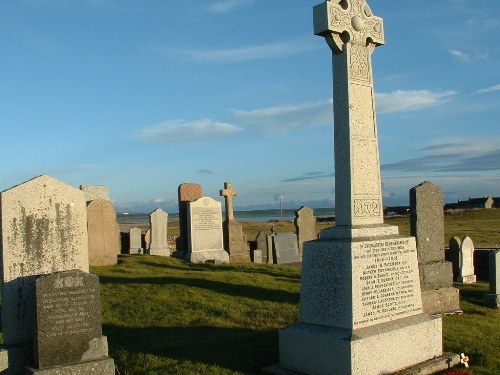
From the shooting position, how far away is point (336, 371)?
6.00 m

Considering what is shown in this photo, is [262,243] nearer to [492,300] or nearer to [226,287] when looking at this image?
[226,287]

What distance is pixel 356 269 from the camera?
20.6 feet

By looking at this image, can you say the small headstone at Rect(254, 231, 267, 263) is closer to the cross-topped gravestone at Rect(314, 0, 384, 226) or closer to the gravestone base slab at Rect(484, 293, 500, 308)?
Result: the gravestone base slab at Rect(484, 293, 500, 308)

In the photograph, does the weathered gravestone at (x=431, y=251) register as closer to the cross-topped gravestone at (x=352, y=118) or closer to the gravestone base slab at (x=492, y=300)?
the gravestone base slab at (x=492, y=300)

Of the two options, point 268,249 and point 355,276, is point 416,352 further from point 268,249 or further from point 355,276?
point 268,249

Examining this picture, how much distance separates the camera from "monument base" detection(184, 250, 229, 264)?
59.0 ft

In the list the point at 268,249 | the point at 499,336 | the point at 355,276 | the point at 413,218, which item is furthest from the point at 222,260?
the point at 355,276

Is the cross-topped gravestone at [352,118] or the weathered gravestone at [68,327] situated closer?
the weathered gravestone at [68,327]

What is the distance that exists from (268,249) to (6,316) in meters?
14.6

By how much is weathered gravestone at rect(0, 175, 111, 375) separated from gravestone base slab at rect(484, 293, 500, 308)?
322 inches

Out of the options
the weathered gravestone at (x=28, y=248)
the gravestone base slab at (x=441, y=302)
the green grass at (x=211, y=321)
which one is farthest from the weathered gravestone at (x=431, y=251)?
the weathered gravestone at (x=28, y=248)

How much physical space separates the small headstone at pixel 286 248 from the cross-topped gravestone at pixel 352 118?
1321 cm

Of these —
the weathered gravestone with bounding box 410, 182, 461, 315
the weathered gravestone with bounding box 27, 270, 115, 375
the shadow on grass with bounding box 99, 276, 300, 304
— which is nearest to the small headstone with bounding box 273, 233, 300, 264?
the shadow on grass with bounding box 99, 276, 300, 304

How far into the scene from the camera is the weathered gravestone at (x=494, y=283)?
11266mm
